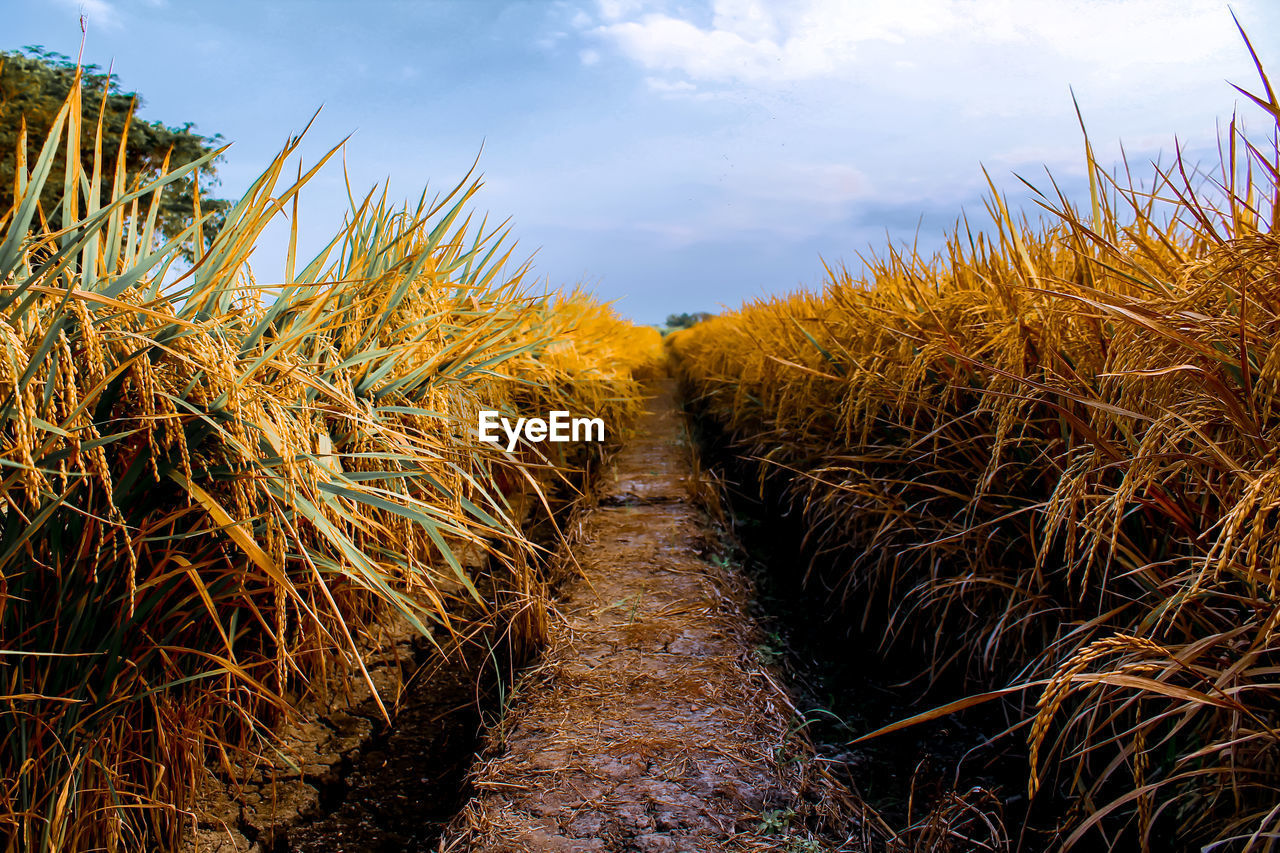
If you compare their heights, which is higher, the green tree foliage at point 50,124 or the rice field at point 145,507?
the green tree foliage at point 50,124

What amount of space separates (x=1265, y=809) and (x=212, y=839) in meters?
1.80

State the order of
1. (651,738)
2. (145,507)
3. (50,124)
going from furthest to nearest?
1. (50,124)
2. (651,738)
3. (145,507)

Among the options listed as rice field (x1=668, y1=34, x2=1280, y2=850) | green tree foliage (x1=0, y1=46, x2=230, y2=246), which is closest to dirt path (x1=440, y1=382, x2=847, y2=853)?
rice field (x1=668, y1=34, x2=1280, y2=850)

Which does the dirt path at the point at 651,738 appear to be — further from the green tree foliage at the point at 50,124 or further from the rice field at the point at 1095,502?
the green tree foliage at the point at 50,124

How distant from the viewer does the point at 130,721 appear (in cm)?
128

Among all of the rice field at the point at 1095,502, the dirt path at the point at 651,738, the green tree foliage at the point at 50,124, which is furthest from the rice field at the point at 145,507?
the green tree foliage at the point at 50,124

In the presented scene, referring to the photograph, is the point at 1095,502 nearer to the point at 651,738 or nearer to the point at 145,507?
the point at 651,738

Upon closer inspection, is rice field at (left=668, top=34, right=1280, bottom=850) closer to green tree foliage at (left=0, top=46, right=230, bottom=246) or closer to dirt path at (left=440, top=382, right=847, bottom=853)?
dirt path at (left=440, top=382, right=847, bottom=853)

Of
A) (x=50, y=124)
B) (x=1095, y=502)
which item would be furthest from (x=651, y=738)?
(x=50, y=124)

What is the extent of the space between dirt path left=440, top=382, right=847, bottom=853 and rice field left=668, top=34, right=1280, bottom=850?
34 centimetres

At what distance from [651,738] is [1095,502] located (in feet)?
3.41

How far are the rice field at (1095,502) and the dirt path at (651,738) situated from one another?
1.12 feet

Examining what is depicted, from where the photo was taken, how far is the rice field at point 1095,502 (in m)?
1.05

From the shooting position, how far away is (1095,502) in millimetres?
1429
